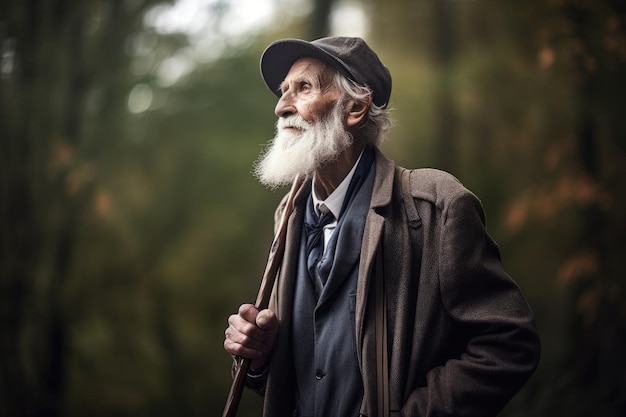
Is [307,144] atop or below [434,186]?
atop

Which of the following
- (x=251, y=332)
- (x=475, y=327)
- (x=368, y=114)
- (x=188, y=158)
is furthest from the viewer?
(x=188, y=158)

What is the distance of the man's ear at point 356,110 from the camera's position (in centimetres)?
132

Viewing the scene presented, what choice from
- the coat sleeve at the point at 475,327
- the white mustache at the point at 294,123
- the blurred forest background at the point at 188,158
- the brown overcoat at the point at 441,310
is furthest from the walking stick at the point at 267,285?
the blurred forest background at the point at 188,158

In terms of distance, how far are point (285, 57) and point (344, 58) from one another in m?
0.18

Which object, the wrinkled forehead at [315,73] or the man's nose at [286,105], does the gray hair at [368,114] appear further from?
the man's nose at [286,105]

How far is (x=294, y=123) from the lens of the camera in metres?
1.35

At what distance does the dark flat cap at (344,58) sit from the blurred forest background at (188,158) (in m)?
1.78

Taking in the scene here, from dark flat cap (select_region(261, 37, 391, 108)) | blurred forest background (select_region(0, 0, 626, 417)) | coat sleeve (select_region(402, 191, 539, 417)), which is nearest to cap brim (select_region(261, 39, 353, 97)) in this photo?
dark flat cap (select_region(261, 37, 391, 108))

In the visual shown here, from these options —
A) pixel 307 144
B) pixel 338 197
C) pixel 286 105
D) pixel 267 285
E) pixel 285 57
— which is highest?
pixel 285 57

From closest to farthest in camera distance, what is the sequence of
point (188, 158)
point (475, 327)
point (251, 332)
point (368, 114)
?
point (475, 327)
point (251, 332)
point (368, 114)
point (188, 158)

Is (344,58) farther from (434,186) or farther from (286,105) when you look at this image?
(434,186)

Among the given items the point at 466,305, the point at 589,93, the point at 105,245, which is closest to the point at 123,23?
the point at 105,245

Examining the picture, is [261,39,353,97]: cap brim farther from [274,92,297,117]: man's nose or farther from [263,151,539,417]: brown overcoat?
[263,151,539,417]: brown overcoat

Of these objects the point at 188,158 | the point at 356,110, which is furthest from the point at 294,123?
the point at 188,158
